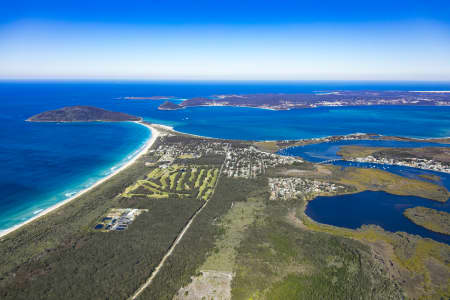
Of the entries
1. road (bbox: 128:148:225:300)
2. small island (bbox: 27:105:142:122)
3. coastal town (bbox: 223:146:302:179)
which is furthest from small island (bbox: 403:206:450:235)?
small island (bbox: 27:105:142:122)

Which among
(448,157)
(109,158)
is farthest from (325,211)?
(109,158)

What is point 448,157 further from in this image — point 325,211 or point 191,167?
point 191,167

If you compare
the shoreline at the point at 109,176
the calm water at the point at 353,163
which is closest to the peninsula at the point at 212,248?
the shoreline at the point at 109,176

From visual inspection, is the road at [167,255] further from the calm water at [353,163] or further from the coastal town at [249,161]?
the calm water at [353,163]

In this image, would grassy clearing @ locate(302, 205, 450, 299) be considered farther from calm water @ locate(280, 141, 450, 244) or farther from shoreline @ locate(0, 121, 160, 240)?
shoreline @ locate(0, 121, 160, 240)

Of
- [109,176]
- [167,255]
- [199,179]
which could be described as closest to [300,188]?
[199,179]

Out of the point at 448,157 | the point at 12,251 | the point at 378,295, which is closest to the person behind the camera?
the point at 378,295
